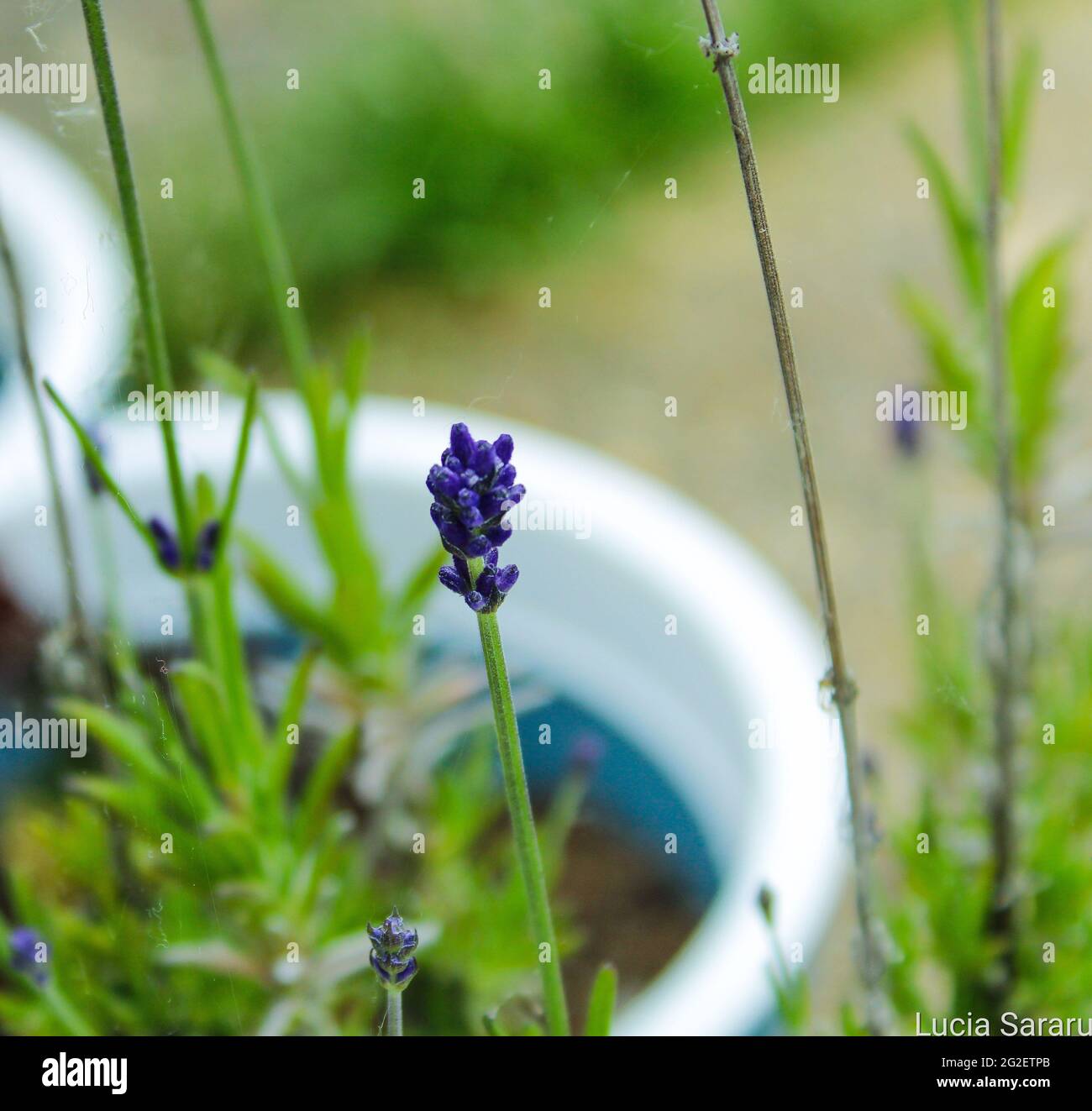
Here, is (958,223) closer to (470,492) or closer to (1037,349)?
(1037,349)

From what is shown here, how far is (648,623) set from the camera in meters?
0.55

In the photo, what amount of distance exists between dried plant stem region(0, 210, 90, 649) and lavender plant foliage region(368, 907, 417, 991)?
0.50 feet

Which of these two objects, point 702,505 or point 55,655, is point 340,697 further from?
point 702,505

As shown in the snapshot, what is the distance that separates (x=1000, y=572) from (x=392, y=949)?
0.24 meters

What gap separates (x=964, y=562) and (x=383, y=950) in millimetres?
854

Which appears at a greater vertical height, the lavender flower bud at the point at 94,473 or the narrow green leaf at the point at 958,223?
the narrow green leaf at the point at 958,223

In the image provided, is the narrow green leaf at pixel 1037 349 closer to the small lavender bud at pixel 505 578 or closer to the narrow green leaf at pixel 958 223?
the narrow green leaf at pixel 958 223

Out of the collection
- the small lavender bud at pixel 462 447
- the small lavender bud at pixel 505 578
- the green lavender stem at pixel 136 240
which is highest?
the green lavender stem at pixel 136 240

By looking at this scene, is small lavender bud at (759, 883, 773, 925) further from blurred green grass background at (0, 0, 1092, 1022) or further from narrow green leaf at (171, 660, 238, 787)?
blurred green grass background at (0, 0, 1092, 1022)

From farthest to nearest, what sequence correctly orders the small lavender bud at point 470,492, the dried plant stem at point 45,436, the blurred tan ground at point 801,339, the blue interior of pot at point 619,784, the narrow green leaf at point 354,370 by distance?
the blurred tan ground at point 801,339 < the blue interior of pot at point 619,784 < the narrow green leaf at point 354,370 < the dried plant stem at point 45,436 < the small lavender bud at point 470,492

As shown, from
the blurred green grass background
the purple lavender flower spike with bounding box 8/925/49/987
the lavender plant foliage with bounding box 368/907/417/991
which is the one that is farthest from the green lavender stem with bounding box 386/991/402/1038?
the blurred green grass background

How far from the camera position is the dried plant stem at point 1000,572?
0.35 metres

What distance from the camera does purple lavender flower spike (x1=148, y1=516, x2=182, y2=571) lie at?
330 mm

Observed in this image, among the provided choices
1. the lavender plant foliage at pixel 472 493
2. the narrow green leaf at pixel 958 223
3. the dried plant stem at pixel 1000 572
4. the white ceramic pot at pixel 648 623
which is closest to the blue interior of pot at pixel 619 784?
the white ceramic pot at pixel 648 623
